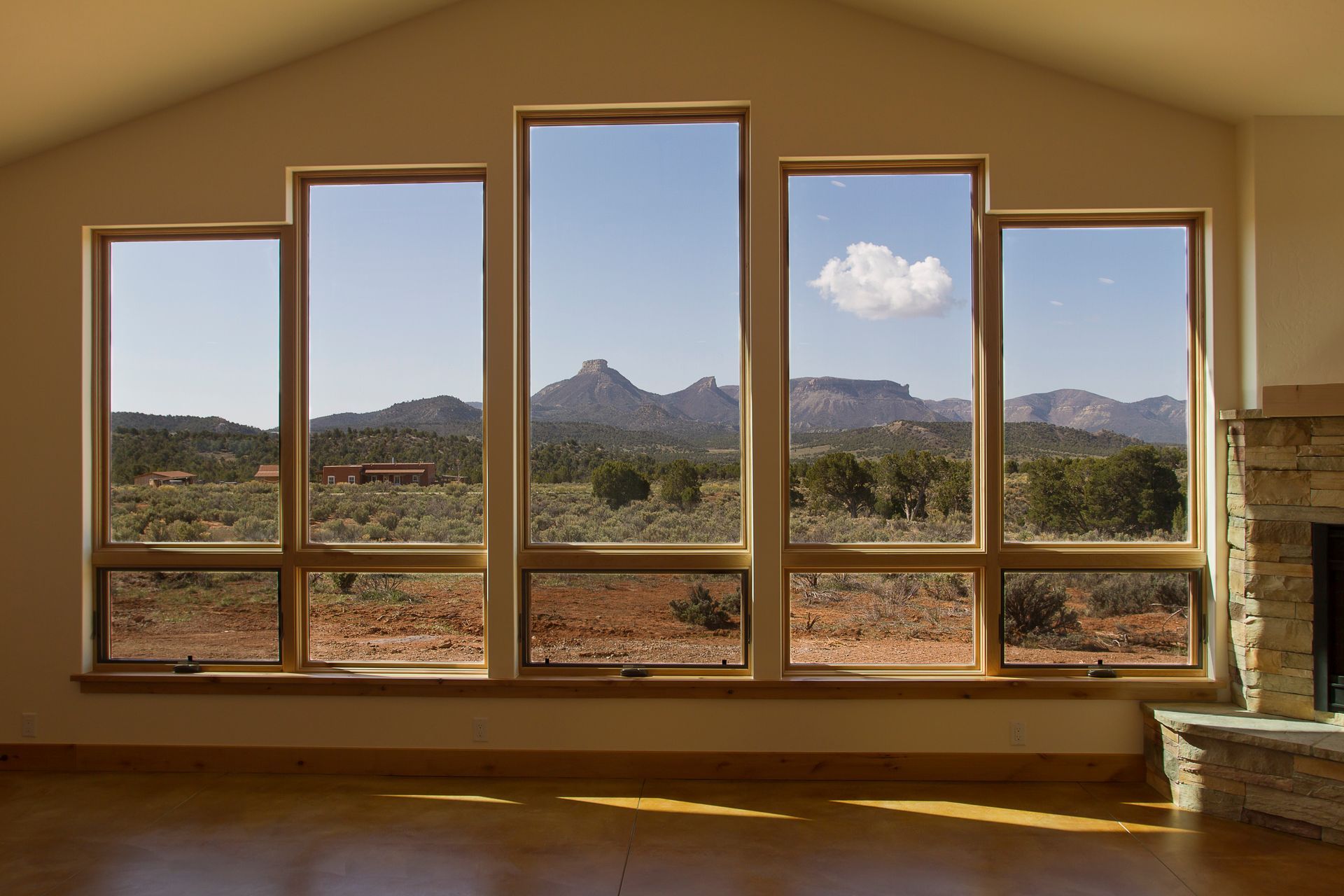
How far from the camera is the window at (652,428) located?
4.03 metres

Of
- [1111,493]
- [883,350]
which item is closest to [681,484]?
[883,350]

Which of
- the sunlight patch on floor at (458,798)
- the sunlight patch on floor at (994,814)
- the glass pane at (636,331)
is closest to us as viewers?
the sunlight patch on floor at (994,814)

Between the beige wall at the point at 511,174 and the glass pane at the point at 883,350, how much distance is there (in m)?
0.22

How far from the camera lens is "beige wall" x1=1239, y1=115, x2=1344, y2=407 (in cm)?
376

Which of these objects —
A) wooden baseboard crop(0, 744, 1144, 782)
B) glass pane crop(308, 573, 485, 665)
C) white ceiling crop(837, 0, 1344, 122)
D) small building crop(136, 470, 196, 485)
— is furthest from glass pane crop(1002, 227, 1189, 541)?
small building crop(136, 470, 196, 485)

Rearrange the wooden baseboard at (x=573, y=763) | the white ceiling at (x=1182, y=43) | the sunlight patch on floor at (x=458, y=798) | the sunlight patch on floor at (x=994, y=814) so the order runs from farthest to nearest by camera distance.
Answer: the wooden baseboard at (x=573, y=763) → the sunlight patch on floor at (x=458, y=798) → the sunlight patch on floor at (x=994, y=814) → the white ceiling at (x=1182, y=43)

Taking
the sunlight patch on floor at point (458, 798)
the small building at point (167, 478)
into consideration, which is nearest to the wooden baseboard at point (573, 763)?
the sunlight patch on floor at point (458, 798)

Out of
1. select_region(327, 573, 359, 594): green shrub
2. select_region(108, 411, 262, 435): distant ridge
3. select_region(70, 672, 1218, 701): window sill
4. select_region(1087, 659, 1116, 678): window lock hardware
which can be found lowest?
select_region(70, 672, 1218, 701): window sill

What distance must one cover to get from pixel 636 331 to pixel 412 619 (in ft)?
6.02

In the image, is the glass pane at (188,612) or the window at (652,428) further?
the glass pane at (188,612)

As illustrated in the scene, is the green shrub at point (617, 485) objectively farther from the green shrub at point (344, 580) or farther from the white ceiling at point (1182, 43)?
the white ceiling at point (1182, 43)

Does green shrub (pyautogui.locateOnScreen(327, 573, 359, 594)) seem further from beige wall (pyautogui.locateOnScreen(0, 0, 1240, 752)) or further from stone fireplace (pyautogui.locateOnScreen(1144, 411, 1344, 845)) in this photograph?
stone fireplace (pyautogui.locateOnScreen(1144, 411, 1344, 845))

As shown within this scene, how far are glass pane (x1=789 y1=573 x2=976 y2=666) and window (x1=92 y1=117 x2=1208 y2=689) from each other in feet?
0.06

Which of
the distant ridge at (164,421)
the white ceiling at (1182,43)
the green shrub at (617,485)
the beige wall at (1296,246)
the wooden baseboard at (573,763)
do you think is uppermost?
the white ceiling at (1182,43)
